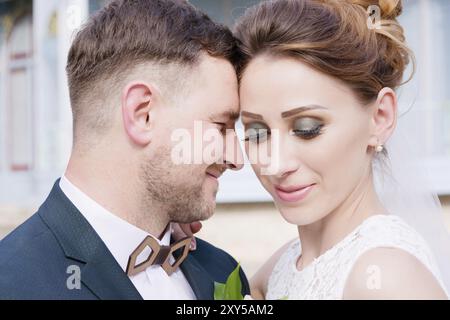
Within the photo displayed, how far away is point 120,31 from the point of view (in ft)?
7.82

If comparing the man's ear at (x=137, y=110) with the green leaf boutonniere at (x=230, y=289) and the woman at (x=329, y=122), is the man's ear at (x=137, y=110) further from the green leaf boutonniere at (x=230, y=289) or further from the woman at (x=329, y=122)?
the green leaf boutonniere at (x=230, y=289)

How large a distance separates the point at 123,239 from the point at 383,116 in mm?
922

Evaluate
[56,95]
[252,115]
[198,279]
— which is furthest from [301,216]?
[56,95]

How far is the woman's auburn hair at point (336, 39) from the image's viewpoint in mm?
2156

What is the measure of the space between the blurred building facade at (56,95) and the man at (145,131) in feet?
1.74

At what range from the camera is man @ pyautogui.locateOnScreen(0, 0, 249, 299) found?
88.4 inches

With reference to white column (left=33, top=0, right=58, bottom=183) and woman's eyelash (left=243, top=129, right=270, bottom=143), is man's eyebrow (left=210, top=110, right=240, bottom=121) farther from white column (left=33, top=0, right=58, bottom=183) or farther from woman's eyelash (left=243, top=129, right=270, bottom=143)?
white column (left=33, top=0, right=58, bottom=183)

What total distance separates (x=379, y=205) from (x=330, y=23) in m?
0.61

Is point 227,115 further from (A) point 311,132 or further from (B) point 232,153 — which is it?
(A) point 311,132

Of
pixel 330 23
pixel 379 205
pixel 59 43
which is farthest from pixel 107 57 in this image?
pixel 59 43

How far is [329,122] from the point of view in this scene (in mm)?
2133

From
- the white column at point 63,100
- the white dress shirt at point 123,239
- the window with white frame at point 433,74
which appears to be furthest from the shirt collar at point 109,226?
the white column at point 63,100

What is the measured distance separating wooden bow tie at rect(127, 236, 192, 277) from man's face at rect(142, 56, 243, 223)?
10 centimetres
